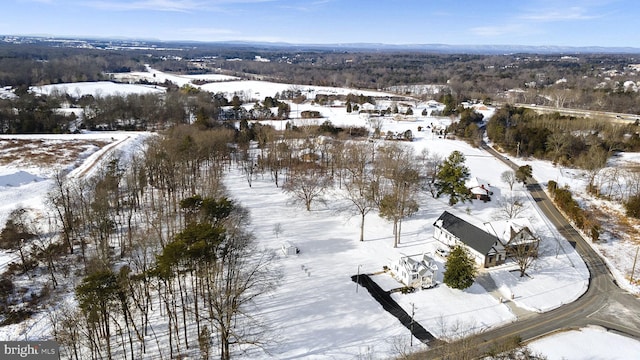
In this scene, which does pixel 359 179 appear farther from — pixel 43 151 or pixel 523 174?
pixel 43 151

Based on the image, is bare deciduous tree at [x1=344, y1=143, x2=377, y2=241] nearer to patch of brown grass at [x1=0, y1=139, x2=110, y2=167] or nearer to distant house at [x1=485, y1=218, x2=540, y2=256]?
distant house at [x1=485, y1=218, x2=540, y2=256]

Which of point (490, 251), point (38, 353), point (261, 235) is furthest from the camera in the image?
point (261, 235)

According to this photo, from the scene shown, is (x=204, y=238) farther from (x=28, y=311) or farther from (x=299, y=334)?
(x=28, y=311)

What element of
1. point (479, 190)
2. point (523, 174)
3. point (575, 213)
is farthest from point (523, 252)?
point (523, 174)

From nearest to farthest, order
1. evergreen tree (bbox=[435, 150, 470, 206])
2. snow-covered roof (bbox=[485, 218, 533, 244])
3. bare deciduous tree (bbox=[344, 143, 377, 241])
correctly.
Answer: snow-covered roof (bbox=[485, 218, 533, 244])
bare deciduous tree (bbox=[344, 143, 377, 241])
evergreen tree (bbox=[435, 150, 470, 206])

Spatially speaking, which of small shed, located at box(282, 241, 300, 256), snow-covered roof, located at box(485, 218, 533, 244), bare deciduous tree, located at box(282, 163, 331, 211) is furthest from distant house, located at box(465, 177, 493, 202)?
small shed, located at box(282, 241, 300, 256)

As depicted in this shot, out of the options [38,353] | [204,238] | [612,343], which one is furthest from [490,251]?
[38,353]
